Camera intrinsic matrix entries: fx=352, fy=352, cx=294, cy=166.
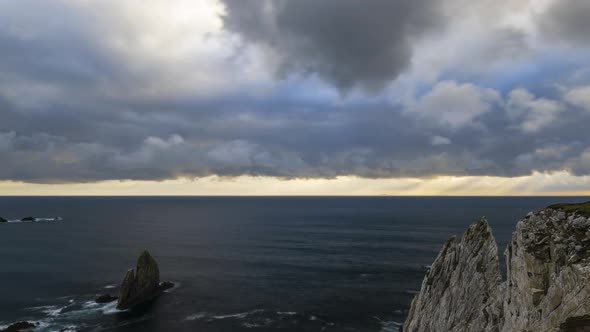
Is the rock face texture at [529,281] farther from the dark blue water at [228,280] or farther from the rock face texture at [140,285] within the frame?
the rock face texture at [140,285]

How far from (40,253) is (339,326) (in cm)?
12427

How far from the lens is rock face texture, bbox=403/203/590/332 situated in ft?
61.3

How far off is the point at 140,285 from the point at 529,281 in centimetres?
7868

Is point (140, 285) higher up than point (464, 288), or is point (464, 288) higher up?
point (464, 288)

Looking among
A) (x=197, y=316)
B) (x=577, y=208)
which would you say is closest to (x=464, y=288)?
(x=577, y=208)

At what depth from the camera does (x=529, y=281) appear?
22188mm

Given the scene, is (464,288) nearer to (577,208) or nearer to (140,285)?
(577,208)

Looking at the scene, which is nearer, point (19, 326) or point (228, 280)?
point (19, 326)

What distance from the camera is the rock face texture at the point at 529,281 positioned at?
18.7 m

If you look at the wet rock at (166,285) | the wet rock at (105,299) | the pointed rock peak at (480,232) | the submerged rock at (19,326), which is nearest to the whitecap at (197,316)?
the wet rock at (166,285)

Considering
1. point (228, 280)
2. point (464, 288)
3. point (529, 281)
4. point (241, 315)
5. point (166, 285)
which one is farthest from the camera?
point (228, 280)

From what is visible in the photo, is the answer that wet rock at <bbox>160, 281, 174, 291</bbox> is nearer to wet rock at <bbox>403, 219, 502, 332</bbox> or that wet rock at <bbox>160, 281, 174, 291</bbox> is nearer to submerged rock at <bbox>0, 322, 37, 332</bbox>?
submerged rock at <bbox>0, 322, 37, 332</bbox>

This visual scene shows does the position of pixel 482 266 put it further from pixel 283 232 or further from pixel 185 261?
pixel 283 232

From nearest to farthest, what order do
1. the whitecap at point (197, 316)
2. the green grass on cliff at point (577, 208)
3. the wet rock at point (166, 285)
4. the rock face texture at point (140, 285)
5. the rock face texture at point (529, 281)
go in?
1. the rock face texture at point (529, 281)
2. the green grass on cliff at point (577, 208)
3. the whitecap at point (197, 316)
4. the rock face texture at point (140, 285)
5. the wet rock at point (166, 285)
